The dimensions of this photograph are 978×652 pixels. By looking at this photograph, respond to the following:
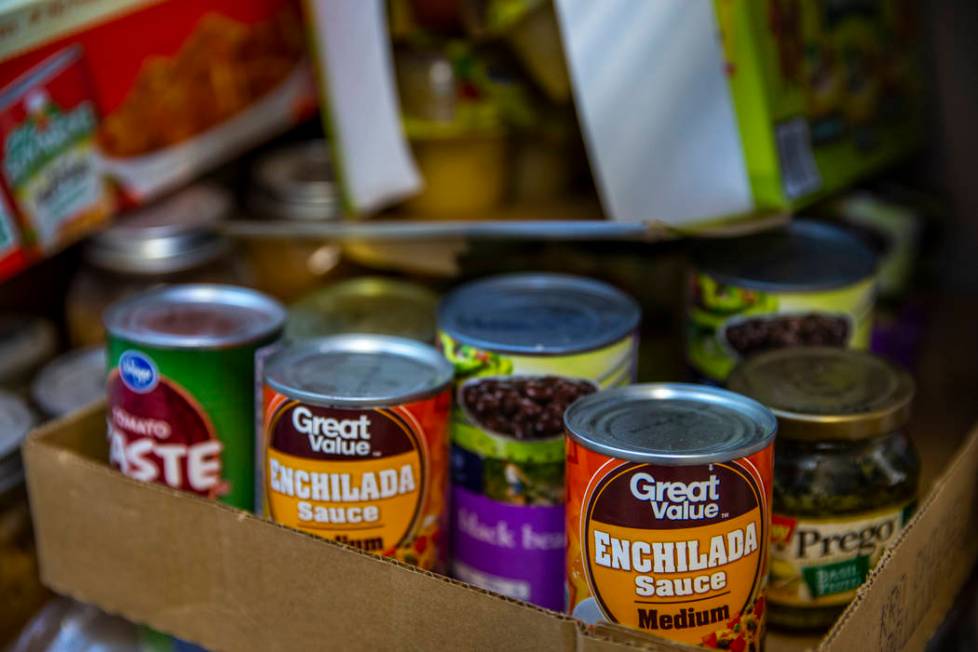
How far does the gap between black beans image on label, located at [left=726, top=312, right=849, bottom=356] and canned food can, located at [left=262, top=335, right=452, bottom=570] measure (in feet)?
1.10

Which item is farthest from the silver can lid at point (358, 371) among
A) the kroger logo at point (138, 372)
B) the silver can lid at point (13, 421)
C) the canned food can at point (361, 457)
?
the silver can lid at point (13, 421)

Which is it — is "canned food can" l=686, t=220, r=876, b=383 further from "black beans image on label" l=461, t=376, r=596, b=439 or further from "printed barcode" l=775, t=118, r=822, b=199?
"black beans image on label" l=461, t=376, r=596, b=439

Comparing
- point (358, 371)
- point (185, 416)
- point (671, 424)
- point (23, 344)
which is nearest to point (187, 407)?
point (185, 416)

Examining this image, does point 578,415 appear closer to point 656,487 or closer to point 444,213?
point 656,487

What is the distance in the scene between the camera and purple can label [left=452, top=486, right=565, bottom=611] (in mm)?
1058

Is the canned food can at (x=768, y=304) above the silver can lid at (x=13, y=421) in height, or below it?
above

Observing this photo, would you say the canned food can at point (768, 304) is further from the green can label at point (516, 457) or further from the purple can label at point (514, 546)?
the purple can label at point (514, 546)

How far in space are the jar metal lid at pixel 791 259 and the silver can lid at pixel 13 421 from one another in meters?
0.76

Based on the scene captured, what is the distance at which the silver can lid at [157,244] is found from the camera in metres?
1.46

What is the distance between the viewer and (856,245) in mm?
1334

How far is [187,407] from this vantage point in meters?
1.05

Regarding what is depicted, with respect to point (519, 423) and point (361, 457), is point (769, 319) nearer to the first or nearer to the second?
point (519, 423)

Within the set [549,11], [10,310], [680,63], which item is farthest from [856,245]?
[10,310]

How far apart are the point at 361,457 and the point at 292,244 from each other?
2.28 feet
